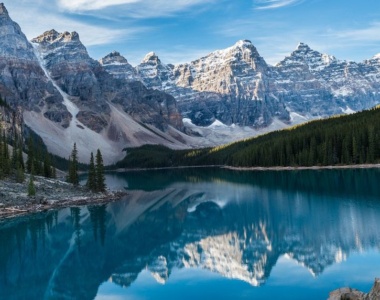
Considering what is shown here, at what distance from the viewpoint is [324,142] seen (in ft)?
422

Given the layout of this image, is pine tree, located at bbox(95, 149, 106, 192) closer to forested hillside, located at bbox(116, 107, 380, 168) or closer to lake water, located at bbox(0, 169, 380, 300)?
lake water, located at bbox(0, 169, 380, 300)

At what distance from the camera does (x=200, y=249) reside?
44.3m

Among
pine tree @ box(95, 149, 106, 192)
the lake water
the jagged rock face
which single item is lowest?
the lake water

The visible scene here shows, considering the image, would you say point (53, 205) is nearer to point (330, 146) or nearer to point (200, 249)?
point (200, 249)

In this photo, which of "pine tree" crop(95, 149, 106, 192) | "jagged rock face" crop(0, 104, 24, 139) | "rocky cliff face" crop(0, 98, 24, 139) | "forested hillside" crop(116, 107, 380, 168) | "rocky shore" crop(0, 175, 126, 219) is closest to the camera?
"rocky shore" crop(0, 175, 126, 219)

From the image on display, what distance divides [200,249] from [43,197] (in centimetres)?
4129

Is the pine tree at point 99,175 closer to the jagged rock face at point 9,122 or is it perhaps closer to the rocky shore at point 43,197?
the rocky shore at point 43,197

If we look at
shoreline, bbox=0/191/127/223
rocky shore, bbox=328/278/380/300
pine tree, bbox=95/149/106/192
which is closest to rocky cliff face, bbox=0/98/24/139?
pine tree, bbox=95/149/106/192

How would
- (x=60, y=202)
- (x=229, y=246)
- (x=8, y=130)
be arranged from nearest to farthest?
(x=229, y=246), (x=60, y=202), (x=8, y=130)

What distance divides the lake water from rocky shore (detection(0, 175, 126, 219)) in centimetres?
350

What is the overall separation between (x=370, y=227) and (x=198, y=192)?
56.1 metres

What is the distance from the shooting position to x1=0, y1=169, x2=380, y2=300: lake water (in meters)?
32.4

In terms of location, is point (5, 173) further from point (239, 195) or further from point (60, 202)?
point (239, 195)

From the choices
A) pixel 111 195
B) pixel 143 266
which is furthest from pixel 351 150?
pixel 143 266
